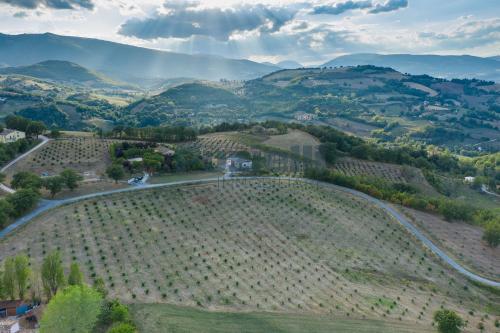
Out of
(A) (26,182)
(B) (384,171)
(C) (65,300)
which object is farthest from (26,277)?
(B) (384,171)

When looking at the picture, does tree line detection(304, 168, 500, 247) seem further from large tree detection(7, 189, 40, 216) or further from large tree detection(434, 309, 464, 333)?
large tree detection(7, 189, 40, 216)

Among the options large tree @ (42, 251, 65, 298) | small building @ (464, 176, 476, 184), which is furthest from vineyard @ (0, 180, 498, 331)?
small building @ (464, 176, 476, 184)

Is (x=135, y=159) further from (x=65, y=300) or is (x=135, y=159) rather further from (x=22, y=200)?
(x=65, y=300)

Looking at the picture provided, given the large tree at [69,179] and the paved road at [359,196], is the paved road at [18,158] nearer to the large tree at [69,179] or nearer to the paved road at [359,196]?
the large tree at [69,179]

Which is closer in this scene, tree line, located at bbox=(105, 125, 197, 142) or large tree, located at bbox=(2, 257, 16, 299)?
Result: large tree, located at bbox=(2, 257, 16, 299)

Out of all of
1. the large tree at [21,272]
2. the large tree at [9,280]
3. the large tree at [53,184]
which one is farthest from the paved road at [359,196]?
the large tree at [21,272]

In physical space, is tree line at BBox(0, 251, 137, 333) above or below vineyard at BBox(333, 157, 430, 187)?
above

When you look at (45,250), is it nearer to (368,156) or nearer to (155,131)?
(155,131)
